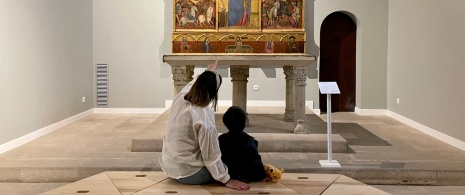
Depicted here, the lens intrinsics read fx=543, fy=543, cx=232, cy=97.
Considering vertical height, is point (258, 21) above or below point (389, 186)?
above

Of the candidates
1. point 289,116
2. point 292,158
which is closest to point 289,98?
point 289,116

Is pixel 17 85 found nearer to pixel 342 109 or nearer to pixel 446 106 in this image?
pixel 446 106

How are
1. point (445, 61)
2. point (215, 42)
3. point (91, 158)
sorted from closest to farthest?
point (91, 158) → point (445, 61) → point (215, 42)

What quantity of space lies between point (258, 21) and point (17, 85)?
5.14m

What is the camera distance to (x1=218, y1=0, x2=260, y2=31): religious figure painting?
1176cm

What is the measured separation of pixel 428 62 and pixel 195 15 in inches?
194

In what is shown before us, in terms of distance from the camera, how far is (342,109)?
1489 cm

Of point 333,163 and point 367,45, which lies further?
point 367,45

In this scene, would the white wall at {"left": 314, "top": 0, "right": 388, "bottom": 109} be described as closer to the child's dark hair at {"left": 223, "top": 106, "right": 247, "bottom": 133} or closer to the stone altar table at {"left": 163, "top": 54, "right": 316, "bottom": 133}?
the stone altar table at {"left": 163, "top": 54, "right": 316, "bottom": 133}

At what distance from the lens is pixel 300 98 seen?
9.18 m

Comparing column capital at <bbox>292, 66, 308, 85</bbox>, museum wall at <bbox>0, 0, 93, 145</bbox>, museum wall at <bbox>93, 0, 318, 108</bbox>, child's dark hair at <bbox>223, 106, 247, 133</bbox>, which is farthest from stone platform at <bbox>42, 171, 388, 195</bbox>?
museum wall at <bbox>93, 0, 318, 108</bbox>

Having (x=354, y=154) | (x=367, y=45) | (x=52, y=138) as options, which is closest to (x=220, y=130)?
(x=354, y=154)

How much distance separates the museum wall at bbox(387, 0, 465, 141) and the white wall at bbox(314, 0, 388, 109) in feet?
0.80

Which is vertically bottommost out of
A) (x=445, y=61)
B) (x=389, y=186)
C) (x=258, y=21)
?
(x=389, y=186)
